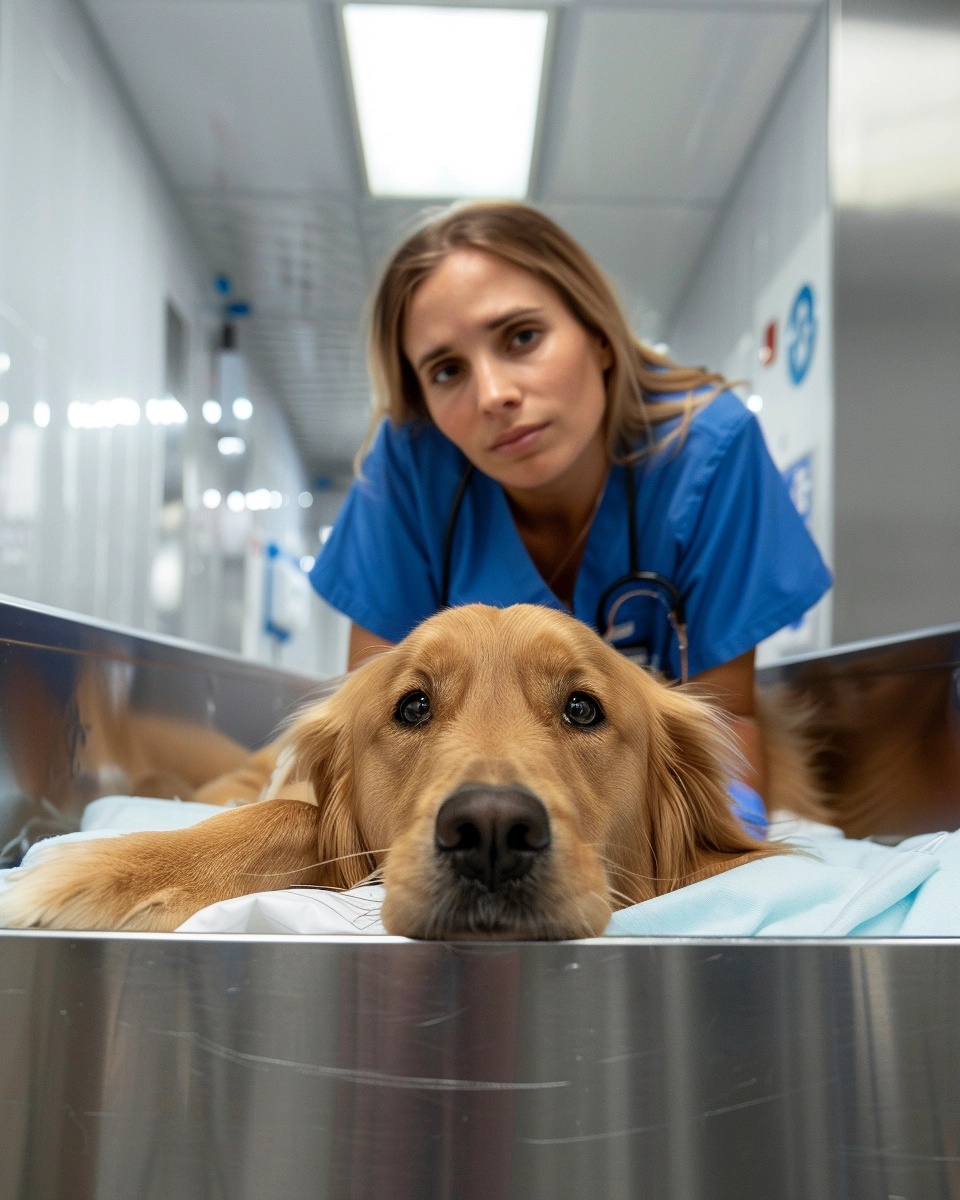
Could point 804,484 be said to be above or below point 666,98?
below

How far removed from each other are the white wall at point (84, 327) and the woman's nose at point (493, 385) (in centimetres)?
145

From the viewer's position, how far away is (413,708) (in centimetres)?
111

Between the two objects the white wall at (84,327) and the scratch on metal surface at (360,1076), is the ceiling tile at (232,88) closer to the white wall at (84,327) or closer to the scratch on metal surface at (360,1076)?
the white wall at (84,327)

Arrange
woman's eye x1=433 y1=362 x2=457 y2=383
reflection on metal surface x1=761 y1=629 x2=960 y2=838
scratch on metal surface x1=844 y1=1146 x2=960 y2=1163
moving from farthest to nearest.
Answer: woman's eye x1=433 y1=362 x2=457 y2=383
reflection on metal surface x1=761 y1=629 x2=960 y2=838
scratch on metal surface x1=844 y1=1146 x2=960 y2=1163

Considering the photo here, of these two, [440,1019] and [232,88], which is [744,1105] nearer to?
[440,1019]

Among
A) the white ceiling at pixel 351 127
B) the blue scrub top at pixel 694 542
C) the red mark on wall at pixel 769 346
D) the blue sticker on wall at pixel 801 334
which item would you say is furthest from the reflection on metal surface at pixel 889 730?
the red mark on wall at pixel 769 346

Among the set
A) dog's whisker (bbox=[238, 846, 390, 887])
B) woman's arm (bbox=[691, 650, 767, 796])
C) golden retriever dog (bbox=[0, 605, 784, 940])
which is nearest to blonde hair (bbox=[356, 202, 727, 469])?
woman's arm (bbox=[691, 650, 767, 796])

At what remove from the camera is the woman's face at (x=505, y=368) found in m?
1.65

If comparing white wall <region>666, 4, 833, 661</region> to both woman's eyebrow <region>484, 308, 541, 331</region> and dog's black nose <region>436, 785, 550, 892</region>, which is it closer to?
woman's eyebrow <region>484, 308, 541, 331</region>

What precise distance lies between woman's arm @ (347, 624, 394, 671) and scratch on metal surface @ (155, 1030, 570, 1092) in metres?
1.20

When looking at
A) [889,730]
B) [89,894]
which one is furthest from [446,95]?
[89,894]

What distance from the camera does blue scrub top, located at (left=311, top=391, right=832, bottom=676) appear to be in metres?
1.70

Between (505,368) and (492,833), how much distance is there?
1.05m

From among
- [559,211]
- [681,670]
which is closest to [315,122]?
[559,211]
